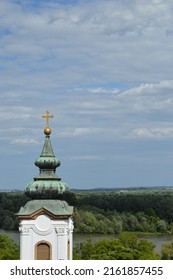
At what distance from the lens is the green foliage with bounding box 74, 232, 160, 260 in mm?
29911

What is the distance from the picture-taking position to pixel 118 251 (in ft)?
102

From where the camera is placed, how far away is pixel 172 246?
41531 mm

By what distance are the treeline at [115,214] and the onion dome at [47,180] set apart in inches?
1294

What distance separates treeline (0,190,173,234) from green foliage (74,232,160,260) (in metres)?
12.3

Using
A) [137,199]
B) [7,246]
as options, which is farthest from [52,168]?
[137,199]

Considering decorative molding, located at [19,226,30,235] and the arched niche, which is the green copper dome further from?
the arched niche

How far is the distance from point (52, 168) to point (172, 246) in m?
26.3

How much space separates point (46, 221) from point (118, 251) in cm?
1559

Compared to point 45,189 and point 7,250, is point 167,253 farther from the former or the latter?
point 45,189

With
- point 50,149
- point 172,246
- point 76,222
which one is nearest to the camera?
point 50,149

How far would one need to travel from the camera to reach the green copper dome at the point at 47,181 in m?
16.3

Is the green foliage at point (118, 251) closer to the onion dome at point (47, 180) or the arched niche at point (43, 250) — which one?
the onion dome at point (47, 180)
